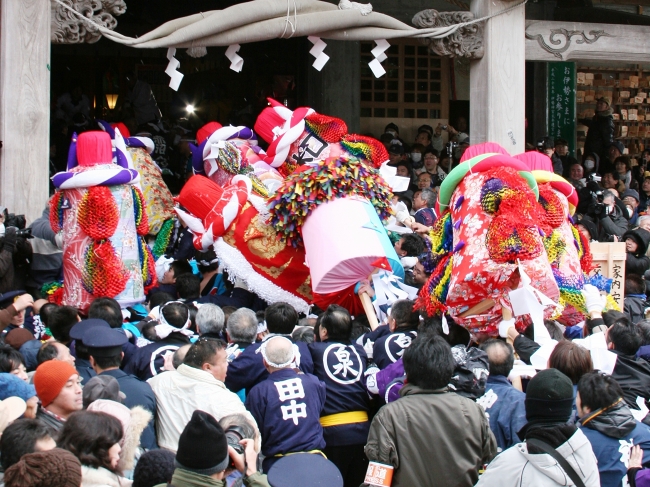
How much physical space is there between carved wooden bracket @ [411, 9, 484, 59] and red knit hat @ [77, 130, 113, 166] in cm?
343

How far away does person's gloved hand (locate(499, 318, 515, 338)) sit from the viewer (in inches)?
224

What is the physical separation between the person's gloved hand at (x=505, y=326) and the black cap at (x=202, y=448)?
283cm

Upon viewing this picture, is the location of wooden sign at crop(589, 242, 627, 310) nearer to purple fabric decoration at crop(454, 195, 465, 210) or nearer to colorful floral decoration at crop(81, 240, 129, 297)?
purple fabric decoration at crop(454, 195, 465, 210)

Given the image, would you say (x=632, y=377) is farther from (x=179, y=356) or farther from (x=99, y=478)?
(x=99, y=478)

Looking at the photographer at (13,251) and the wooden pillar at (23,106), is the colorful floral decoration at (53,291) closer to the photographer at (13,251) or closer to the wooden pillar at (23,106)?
the photographer at (13,251)

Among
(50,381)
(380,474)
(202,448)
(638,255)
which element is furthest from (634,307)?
(202,448)

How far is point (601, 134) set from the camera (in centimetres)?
1227

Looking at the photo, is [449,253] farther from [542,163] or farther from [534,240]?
[542,163]

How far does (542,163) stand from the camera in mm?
7305

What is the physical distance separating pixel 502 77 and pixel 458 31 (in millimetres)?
600

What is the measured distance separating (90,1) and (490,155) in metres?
3.84

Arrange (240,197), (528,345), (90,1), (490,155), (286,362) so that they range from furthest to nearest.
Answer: (90,1), (240,197), (490,155), (528,345), (286,362)

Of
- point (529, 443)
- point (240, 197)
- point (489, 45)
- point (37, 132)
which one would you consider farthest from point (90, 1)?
point (529, 443)

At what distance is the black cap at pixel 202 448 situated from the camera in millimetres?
3178
